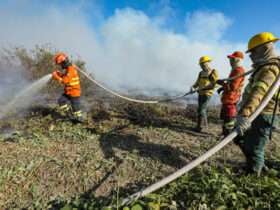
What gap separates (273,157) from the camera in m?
4.20

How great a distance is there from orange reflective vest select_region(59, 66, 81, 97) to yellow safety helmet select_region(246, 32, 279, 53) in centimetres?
409

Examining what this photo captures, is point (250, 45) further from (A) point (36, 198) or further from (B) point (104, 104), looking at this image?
(B) point (104, 104)

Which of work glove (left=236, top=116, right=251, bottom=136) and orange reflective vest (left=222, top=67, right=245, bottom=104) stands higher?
orange reflective vest (left=222, top=67, right=245, bottom=104)

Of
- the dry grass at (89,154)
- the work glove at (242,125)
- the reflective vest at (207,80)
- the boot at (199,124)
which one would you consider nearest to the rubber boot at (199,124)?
the boot at (199,124)

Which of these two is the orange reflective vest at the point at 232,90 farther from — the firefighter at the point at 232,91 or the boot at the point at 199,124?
the boot at the point at 199,124

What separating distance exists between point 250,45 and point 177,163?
7.16 feet

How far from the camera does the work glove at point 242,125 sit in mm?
2867

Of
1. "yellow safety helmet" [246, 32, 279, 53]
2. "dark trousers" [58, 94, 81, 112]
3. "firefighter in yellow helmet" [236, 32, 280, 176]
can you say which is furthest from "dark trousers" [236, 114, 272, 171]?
"dark trousers" [58, 94, 81, 112]

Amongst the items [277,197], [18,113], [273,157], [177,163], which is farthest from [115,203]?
[18,113]

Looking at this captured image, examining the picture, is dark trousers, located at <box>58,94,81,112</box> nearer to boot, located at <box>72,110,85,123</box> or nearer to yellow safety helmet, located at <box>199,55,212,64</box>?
boot, located at <box>72,110,85,123</box>

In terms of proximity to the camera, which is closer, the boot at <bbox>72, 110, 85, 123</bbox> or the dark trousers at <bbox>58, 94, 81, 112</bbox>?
the boot at <bbox>72, 110, 85, 123</bbox>

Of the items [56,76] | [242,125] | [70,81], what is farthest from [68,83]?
[242,125]

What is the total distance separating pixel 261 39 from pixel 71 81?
4263 millimetres

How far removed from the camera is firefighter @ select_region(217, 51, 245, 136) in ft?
15.2
